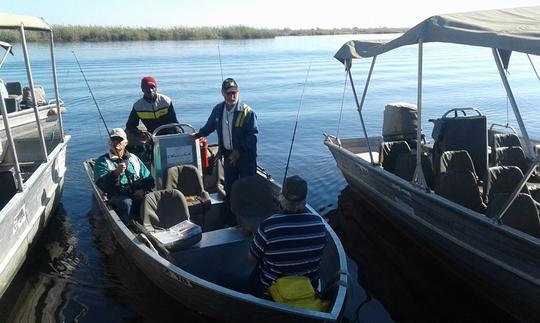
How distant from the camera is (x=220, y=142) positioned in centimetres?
646

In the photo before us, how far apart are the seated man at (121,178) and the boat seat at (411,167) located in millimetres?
3492

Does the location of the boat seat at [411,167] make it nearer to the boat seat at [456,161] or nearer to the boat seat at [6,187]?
the boat seat at [456,161]

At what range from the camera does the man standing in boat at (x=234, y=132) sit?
6.14 metres

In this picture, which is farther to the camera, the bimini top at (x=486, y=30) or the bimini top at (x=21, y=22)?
the bimini top at (x=21, y=22)

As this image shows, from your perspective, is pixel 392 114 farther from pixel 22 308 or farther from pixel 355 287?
pixel 22 308

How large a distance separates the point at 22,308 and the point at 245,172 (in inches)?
122

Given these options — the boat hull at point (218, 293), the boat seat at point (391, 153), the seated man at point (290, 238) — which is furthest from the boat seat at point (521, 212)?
the boat seat at point (391, 153)

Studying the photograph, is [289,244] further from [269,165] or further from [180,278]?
[269,165]

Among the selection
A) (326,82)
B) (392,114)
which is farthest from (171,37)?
(392,114)

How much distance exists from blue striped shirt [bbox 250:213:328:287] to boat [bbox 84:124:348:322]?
0.30m

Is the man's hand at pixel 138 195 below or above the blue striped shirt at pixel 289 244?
below

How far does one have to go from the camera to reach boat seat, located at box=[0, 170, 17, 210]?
590 centimetres

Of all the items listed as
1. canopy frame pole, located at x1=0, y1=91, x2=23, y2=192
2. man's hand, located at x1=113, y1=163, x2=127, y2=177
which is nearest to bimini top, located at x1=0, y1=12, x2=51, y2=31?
canopy frame pole, located at x1=0, y1=91, x2=23, y2=192

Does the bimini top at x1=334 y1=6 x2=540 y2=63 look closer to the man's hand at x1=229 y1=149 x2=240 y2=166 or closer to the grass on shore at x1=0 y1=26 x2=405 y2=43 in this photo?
the man's hand at x1=229 y1=149 x2=240 y2=166
